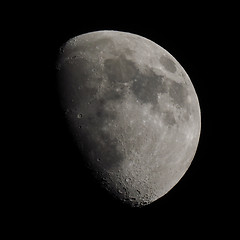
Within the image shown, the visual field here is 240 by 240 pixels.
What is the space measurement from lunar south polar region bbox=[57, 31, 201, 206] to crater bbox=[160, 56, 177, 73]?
2cm

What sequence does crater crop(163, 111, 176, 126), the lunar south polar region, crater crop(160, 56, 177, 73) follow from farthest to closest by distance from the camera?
crater crop(160, 56, 177, 73) < crater crop(163, 111, 176, 126) < the lunar south polar region

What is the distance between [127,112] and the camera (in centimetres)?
546

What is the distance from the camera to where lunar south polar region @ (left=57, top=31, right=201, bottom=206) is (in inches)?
215

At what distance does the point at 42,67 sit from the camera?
230 inches

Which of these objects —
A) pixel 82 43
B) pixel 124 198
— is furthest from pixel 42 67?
pixel 124 198

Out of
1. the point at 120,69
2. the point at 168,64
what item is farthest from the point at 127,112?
the point at 168,64

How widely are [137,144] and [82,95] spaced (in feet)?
2.99

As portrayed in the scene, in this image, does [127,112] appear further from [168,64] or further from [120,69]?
[168,64]

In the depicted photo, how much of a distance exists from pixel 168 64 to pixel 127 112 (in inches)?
42.8

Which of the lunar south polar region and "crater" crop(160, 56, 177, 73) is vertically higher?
"crater" crop(160, 56, 177, 73)

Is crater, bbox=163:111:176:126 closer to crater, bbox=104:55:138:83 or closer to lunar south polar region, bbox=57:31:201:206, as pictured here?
lunar south polar region, bbox=57:31:201:206

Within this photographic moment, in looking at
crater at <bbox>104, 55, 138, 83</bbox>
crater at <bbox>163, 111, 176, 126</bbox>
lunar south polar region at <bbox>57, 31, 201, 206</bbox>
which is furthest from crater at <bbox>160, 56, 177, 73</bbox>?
crater at <bbox>163, 111, 176, 126</bbox>

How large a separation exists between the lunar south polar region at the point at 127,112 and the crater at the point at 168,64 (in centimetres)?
2

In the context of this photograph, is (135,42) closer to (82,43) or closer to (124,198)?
(82,43)
